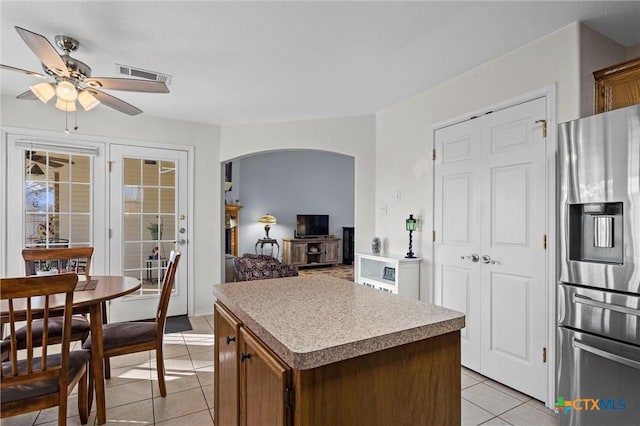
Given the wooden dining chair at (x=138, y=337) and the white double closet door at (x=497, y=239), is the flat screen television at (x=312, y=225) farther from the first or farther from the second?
the wooden dining chair at (x=138, y=337)

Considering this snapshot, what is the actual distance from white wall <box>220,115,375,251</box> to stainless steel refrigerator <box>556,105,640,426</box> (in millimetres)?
2233

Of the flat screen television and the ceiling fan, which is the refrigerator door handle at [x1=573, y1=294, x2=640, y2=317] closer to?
the ceiling fan

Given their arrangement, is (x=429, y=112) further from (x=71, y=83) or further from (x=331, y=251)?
(x=331, y=251)

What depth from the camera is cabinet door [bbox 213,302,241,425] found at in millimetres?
1333

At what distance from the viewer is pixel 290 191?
9117 mm

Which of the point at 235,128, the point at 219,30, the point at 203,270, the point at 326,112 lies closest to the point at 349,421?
the point at 219,30

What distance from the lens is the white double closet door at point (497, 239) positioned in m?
2.36

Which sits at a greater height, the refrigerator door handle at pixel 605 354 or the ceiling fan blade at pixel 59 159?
the ceiling fan blade at pixel 59 159

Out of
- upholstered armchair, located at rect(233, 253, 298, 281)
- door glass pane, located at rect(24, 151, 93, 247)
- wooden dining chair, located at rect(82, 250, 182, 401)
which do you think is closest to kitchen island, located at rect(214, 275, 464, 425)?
wooden dining chair, located at rect(82, 250, 182, 401)

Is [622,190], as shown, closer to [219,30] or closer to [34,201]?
[219,30]

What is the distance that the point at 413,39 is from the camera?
2332 millimetres

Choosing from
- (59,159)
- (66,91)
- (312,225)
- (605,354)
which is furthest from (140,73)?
(312,225)

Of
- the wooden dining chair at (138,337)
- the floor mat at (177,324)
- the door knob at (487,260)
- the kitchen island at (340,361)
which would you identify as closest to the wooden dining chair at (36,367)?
the wooden dining chair at (138,337)

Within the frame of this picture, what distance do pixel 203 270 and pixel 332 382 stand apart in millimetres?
3832
